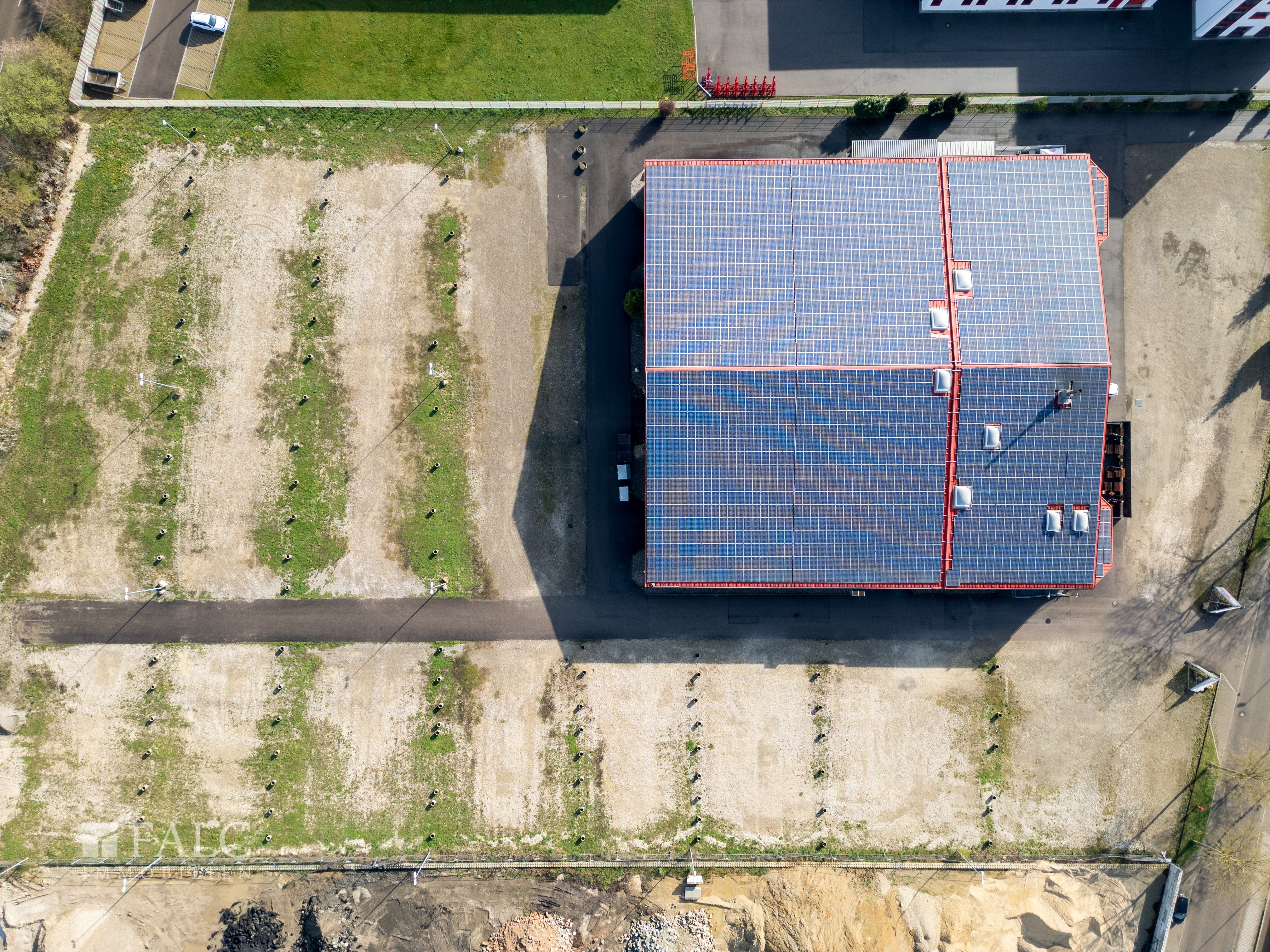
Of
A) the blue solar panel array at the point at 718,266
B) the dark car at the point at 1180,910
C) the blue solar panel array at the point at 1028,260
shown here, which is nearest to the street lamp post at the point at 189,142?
the blue solar panel array at the point at 718,266

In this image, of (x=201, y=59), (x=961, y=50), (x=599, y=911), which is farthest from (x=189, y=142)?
(x=599, y=911)

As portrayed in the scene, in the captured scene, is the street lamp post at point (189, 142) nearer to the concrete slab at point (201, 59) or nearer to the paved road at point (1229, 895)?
the concrete slab at point (201, 59)

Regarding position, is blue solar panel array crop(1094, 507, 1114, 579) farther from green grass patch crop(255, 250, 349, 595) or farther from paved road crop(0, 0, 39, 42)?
paved road crop(0, 0, 39, 42)

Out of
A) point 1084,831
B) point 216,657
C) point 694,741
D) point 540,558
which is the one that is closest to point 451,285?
point 540,558

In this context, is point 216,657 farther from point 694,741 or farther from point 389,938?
point 694,741

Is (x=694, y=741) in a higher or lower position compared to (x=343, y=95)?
lower

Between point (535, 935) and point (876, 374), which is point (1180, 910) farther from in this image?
point (535, 935)
